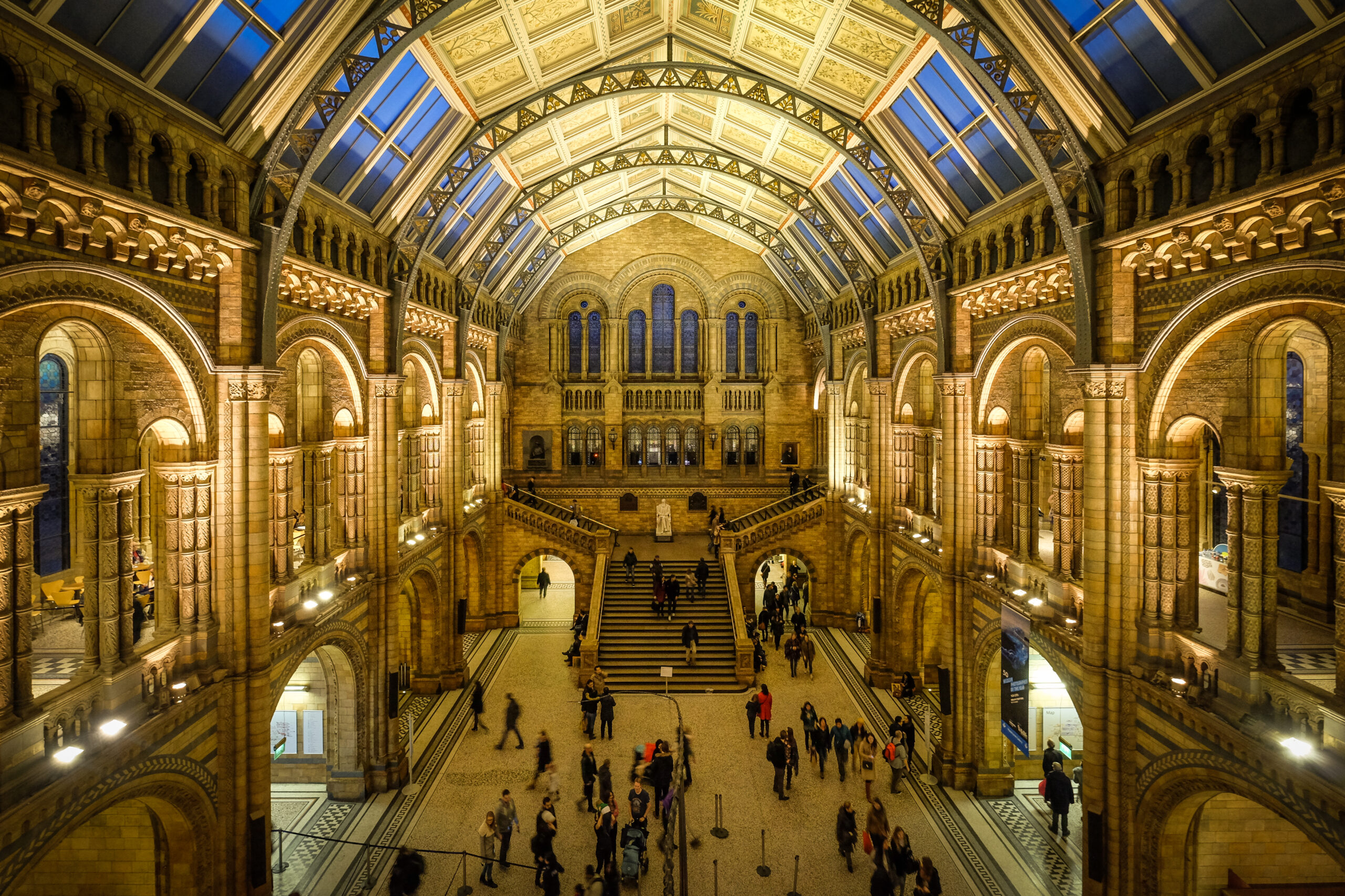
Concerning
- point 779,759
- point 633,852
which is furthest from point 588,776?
point 779,759

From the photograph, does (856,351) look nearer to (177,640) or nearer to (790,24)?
(790,24)

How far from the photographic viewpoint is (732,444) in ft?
110

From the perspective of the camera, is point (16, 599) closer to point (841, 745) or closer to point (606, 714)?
point (606, 714)

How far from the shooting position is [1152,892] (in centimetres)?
1022

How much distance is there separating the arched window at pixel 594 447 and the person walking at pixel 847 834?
73.0ft

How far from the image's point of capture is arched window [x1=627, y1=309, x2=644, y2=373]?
33094 mm

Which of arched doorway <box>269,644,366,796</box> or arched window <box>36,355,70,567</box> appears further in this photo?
arched window <box>36,355,70,567</box>

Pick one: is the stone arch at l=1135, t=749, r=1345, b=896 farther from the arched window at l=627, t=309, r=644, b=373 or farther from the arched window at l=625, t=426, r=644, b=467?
the arched window at l=627, t=309, r=644, b=373

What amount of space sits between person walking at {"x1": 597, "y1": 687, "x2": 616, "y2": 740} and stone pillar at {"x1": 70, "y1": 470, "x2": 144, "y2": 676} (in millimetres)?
10390

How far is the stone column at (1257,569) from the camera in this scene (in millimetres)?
9195

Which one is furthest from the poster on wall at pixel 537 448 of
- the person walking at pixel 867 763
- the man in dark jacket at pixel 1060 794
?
the man in dark jacket at pixel 1060 794

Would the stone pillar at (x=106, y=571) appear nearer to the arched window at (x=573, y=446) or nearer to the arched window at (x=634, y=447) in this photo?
the arched window at (x=573, y=446)

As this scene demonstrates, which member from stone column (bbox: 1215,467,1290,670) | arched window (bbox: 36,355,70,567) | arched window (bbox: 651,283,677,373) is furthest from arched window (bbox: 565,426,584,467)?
stone column (bbox: 1215,467,1290,670)

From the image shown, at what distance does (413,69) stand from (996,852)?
17989 mm
